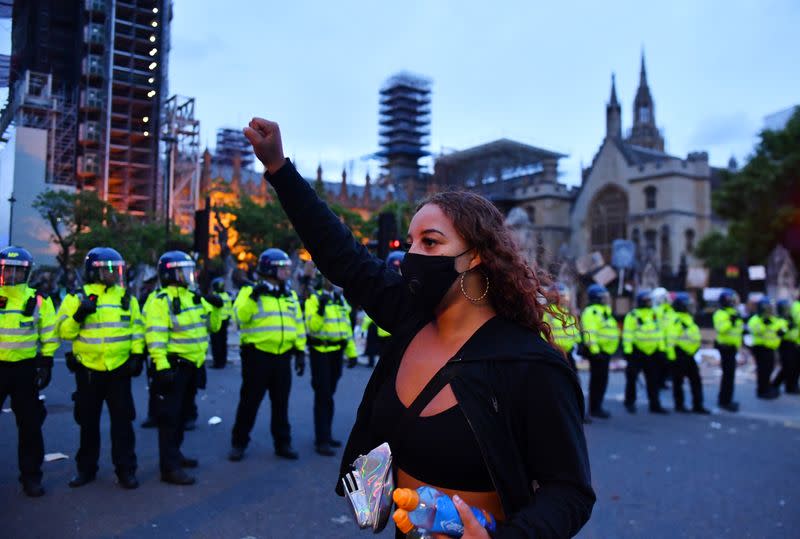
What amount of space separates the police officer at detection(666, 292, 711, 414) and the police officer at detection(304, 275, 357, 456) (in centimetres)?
601

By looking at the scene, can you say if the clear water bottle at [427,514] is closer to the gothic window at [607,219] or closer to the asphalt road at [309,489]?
the asphalt road at [309,489]

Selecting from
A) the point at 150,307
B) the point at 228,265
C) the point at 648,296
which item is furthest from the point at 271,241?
the point at 150,307

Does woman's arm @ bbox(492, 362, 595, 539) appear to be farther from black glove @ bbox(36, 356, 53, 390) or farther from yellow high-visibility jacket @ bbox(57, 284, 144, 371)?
black glove @ bbox(36, 356, 53, 390)

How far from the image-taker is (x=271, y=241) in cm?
3766

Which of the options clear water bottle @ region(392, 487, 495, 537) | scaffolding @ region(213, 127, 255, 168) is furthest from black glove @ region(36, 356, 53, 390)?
scaffolding @ region(213, 127, 255, 168)

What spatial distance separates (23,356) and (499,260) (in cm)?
507

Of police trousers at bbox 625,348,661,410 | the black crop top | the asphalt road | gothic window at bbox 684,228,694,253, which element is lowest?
the asphalt road

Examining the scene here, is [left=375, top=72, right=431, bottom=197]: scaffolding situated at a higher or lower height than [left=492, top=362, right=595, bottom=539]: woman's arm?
higher

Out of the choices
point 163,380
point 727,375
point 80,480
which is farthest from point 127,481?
point 727,375

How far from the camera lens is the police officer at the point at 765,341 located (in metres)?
12.7

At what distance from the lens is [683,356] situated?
36.3ft

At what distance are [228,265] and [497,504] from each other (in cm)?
3032

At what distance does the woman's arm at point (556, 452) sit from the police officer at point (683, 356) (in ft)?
33.0

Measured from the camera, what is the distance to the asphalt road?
16.0ft
